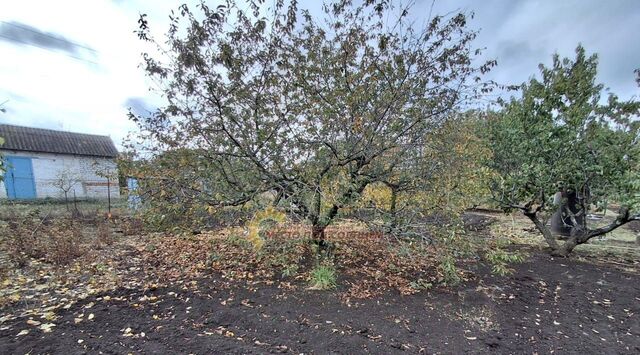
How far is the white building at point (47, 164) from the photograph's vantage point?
10.9 meters

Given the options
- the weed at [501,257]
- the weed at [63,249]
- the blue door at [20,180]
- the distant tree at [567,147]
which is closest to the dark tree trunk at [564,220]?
the distant tree at [567,147]

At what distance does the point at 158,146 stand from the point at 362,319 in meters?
3.14

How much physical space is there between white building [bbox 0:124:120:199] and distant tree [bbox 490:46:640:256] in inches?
483

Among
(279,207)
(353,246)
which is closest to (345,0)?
(279,207)

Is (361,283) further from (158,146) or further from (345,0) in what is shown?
(345,0)

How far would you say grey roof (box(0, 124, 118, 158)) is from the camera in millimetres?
11367

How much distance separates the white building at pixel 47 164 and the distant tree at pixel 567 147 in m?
12.3

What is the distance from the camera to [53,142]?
12258 millimetres

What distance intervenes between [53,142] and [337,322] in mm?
15226

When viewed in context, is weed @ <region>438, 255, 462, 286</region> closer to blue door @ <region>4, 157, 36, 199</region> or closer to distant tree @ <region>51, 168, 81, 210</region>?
distant tree @ <region>51, 168, 81, 210</region>

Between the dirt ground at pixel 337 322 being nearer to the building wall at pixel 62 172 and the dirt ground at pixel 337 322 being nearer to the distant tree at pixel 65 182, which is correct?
the distant tree at pixel 65 182

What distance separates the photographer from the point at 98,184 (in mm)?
11922

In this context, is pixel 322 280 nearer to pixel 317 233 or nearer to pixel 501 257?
pixel 317 233

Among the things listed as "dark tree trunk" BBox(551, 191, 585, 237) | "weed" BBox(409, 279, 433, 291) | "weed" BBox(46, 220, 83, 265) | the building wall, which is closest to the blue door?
the building wall
